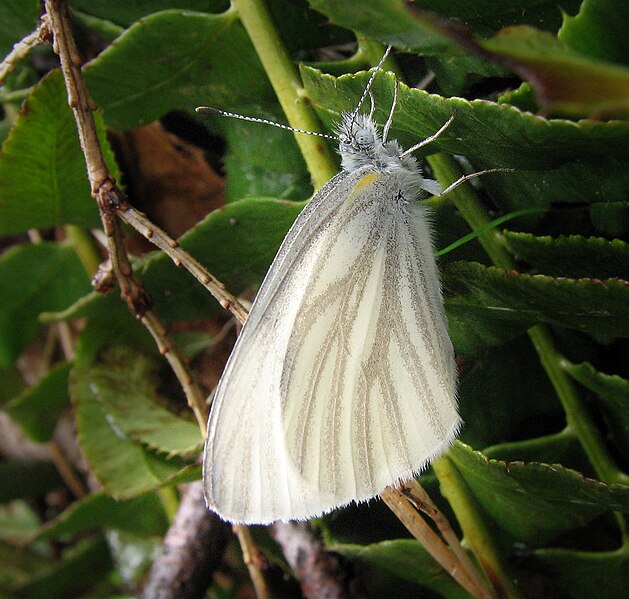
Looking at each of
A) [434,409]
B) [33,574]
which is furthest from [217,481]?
[33,574]

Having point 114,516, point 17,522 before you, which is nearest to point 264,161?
point 114,516

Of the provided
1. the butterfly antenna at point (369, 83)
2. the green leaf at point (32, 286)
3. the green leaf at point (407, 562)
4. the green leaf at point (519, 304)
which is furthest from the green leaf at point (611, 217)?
the green leaf at point (32, 286)

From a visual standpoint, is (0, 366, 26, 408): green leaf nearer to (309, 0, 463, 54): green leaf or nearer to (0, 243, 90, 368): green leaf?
(0, 243, 90, 368): green leaf

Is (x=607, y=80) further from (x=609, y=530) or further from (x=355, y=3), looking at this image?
(x=609, y=530)

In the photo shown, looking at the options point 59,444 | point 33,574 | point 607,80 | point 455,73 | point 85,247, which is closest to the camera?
point 607,80

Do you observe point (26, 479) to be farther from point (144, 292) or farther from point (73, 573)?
point (144, 292)

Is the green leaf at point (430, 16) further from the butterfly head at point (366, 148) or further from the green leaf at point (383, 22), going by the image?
the butterfly head at point (366, 148)

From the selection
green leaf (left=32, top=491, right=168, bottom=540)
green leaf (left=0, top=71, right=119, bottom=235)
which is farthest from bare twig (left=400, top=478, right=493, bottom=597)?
green leaf (left=32, top=491, right=168, bottom=540)

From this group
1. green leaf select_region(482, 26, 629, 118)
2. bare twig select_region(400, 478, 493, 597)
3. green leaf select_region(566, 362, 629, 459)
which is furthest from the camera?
bare twig select_region(400, 478, 493, 597)
